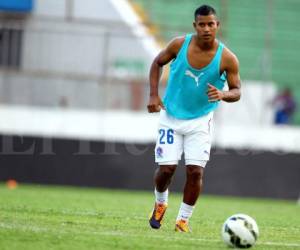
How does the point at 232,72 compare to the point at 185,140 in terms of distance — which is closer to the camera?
the point at 232,72

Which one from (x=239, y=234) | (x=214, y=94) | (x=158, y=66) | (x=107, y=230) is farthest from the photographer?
(x=158, y=66)

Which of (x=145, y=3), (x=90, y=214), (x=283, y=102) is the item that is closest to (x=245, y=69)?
(x=283, y=102)

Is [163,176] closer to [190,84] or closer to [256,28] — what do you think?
[190,84]

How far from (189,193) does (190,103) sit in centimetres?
97

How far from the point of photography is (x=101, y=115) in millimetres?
20828

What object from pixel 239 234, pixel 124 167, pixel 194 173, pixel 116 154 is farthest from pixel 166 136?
pixel 124 167

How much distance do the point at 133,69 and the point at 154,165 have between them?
2307 mm

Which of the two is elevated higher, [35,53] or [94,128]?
[35,53]

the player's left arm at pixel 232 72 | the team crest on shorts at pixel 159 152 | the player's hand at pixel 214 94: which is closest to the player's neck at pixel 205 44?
the player's left arm at pixel 232 72

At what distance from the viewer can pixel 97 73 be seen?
68.0ft

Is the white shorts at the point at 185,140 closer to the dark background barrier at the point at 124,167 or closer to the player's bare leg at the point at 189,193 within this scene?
the player's bare leg at the point at 189,193

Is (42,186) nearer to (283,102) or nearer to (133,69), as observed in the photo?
(133,69)

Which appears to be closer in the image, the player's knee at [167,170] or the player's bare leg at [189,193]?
the player's bare leg at [189,193]

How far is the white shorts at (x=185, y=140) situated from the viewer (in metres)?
9.53
